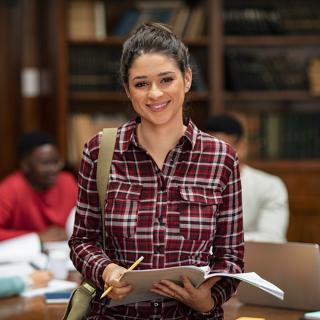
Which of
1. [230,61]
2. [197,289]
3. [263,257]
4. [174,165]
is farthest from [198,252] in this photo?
[230,61]

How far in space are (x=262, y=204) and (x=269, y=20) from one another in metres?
1.83

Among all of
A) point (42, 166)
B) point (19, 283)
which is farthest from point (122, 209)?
A: point (42, 166)

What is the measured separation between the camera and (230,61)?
5.36 m

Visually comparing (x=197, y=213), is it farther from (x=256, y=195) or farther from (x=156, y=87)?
(x=256, y=195)

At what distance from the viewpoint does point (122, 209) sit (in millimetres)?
1918

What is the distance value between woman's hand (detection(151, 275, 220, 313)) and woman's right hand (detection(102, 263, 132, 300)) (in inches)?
2.8

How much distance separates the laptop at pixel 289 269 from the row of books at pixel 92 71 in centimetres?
302

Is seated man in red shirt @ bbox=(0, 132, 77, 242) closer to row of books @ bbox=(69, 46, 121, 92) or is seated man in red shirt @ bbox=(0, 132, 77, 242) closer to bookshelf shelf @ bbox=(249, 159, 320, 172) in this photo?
row of books @ bbox=(69, 46, 121, 92)

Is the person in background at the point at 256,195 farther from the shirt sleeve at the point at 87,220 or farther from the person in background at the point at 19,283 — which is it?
the shirt sleeve at the point at 87,220

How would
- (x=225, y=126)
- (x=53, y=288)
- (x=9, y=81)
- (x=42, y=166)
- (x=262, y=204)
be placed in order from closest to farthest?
(x=53, y=288), (x=225, y=126), (x=262, y=204), (x=42, y=166), (x=9, y=81)

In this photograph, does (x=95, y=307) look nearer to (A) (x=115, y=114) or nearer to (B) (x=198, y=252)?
A: (B) (x=198, y=252)

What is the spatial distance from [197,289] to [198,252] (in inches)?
3.6

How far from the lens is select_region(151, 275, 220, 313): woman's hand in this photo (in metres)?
1.87

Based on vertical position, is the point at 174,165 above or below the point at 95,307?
above
